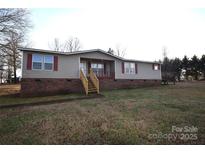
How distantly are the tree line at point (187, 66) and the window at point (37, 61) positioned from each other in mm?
33431

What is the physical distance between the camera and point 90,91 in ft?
35.0

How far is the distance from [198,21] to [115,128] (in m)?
7.26

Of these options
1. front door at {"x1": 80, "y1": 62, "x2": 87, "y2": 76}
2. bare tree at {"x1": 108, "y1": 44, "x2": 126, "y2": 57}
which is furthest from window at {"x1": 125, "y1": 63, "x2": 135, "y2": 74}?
bare tree at {"x1": 108, "y1": 44, "x2": 126, "y2": 57}

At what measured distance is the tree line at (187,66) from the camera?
120 ft

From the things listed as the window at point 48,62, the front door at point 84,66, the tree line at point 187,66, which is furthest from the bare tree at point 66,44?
the tree line at point 187,66

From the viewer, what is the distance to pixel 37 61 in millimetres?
10469

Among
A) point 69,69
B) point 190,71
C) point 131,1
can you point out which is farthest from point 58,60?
point 190,71

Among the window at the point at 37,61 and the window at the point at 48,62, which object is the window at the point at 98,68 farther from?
the window at the point at 37,61

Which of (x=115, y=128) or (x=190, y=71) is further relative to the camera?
(x=190, y=71)

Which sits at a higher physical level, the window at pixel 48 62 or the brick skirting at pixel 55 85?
the window at pixel 48 62

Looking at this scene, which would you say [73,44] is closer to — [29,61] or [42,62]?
[42,62]

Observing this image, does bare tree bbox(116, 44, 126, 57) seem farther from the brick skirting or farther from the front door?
the front door
